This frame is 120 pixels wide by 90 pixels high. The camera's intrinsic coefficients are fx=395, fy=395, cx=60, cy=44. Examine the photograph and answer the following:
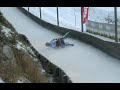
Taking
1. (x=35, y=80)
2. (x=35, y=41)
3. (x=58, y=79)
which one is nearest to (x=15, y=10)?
(x=35, y=41)

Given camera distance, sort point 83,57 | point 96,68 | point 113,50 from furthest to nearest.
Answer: point 83,57, point 113,50, point 96,68

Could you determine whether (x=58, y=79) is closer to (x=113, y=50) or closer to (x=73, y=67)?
(x=73, y=67)

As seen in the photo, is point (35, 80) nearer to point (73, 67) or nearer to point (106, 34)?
point (73, 67)

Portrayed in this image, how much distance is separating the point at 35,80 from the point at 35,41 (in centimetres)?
1505

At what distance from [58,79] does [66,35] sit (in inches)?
441

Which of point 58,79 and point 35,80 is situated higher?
point 35,80

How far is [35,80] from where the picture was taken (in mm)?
10227
